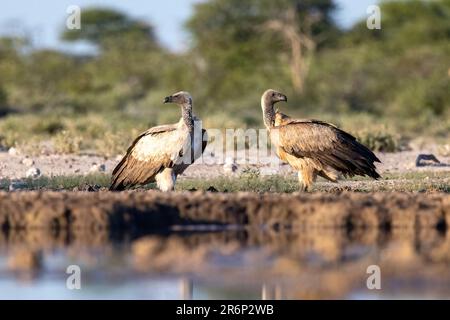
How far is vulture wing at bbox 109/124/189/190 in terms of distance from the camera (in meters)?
13.3

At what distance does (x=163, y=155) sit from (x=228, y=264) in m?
3.76

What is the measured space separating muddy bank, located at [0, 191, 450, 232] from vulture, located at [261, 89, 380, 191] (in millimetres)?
1693

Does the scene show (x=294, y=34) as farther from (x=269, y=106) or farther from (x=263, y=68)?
(x=269, y=106)

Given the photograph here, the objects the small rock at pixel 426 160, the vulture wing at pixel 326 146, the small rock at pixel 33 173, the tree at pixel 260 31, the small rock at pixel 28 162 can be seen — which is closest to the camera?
the vulture wing at pixel 326 146

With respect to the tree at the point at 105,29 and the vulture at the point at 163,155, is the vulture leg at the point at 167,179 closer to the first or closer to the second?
the vulture at the point at 163,155

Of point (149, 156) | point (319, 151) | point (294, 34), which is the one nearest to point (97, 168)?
point (149, 156)

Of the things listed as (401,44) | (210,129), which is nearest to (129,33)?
(401,44)

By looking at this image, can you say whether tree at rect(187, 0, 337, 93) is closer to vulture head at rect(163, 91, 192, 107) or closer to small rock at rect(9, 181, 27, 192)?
small rock at rect(9, 181, 27, 192)

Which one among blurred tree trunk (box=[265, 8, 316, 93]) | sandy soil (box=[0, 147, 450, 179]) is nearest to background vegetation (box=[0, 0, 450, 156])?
blurred tree trunk (box=[265, 8, 316, 93])

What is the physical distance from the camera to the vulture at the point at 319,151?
13.7m

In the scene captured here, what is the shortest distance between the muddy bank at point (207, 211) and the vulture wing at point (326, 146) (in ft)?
5.45

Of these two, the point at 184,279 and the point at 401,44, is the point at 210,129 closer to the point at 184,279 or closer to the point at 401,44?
the point at 184,279

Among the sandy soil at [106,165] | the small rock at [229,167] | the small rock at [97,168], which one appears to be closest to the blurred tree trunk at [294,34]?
the sandy soil at [106,165]

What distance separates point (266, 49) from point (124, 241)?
3436 centimetres
